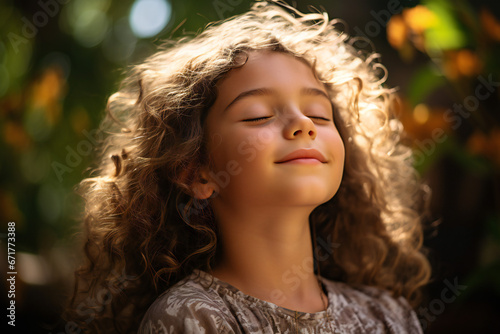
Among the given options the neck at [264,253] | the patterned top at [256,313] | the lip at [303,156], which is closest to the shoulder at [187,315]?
the patterned top at [256,313]

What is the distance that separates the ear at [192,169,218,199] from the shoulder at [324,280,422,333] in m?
0.39

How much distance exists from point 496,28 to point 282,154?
0.83m

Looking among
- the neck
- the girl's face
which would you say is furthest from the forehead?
the neck

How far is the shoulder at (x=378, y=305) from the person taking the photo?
1.19 metres

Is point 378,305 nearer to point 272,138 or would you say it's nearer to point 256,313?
point 256,313

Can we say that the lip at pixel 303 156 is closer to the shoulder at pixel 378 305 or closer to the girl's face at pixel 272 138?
the girl's face at pixel 272 138

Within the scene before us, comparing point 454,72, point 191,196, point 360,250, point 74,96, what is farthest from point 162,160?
point 454,72

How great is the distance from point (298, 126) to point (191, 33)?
24.4 inches

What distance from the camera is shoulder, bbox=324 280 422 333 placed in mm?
1186

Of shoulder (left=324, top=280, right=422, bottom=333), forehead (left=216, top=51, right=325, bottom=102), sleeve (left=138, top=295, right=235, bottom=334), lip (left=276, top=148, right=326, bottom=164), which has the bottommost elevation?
shoulder (left=324, top=280, right=422, bottom=333)

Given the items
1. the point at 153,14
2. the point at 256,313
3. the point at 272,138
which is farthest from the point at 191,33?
the point at 256,313

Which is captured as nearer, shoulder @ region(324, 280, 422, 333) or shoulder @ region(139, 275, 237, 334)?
shoulder @ region(139, 275, 237, 334)

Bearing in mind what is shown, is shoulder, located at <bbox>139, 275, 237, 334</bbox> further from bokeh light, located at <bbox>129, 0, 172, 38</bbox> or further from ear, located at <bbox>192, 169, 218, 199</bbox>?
bokeh light, located at <bbox>129, 0, 172, 38</bbox>

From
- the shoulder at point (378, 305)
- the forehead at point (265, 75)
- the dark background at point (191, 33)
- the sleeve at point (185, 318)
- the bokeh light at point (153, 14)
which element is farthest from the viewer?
the bokeh light at point (153, 14)
